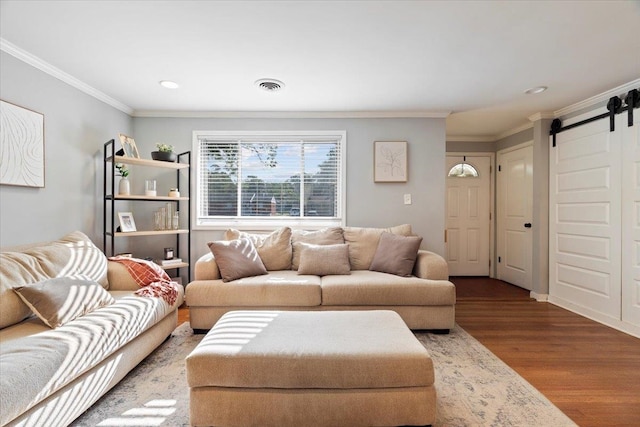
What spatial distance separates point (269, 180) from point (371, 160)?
130 cm

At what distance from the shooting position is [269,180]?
381 centimetres

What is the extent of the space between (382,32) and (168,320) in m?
2.71

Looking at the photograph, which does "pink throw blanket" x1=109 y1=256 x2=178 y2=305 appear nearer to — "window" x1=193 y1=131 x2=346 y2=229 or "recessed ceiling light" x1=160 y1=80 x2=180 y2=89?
"window" x1=193 y1=131 x2=346 y2=229

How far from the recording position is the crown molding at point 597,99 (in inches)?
113

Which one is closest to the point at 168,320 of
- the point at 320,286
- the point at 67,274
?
the point at 67,274

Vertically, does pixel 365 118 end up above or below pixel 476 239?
above

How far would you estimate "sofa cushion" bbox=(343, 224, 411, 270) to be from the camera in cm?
326

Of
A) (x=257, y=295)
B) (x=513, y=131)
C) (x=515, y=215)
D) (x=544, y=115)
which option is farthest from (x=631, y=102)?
(x=257, y=295)

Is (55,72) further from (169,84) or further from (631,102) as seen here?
(631,102)

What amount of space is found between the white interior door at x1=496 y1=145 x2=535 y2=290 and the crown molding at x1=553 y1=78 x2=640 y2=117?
0.73 meters

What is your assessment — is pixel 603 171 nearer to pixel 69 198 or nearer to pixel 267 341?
pixel 267 341

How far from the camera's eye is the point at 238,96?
318 cm

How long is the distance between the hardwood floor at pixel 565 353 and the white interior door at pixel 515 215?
789 millimetres

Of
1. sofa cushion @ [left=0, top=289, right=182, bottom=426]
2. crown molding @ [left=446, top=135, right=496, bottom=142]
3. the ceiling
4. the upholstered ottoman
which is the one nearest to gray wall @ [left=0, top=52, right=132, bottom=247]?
the ceiling
